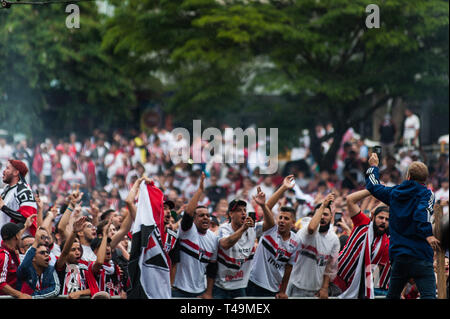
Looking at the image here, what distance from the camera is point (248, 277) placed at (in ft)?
30.7

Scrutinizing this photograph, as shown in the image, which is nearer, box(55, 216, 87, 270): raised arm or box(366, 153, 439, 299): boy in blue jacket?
box(366, 153, 439, 299): boy in blue jacket

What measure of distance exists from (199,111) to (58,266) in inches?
539

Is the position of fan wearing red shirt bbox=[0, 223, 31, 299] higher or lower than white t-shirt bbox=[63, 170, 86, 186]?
lower

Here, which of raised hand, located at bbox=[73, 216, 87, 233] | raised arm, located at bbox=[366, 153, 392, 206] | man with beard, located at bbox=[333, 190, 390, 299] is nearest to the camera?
raised arm, located at bbox=[366, 153, 392, 206]

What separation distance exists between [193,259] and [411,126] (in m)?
13.6

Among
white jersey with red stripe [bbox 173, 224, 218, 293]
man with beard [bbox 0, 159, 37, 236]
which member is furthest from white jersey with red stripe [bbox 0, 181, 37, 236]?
white jersey with red stripe [bbox 173, 224, 218, 293]

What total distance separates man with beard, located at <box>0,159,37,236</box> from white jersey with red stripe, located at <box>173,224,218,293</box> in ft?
6.22

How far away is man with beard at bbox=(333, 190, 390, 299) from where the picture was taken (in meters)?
9.23

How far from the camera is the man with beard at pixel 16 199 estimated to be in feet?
31.5

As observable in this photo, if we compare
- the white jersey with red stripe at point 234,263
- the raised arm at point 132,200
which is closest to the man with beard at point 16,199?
the raised arm at point 132,200

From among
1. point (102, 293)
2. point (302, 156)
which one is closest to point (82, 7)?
point (302, 156)

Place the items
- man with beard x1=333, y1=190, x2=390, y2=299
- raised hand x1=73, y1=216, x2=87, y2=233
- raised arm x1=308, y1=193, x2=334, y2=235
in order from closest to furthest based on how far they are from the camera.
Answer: raised hand x1=73, y1=216, x2=87, y2=233 → raised arm x1=308, y1=193, x2=334, y2=235 → man with beard x1=333, y1=190, x2=390, y2=299

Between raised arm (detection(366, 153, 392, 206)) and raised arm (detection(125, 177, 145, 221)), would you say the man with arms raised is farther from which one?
raised arm (detection(366, 153, 392, 206))
